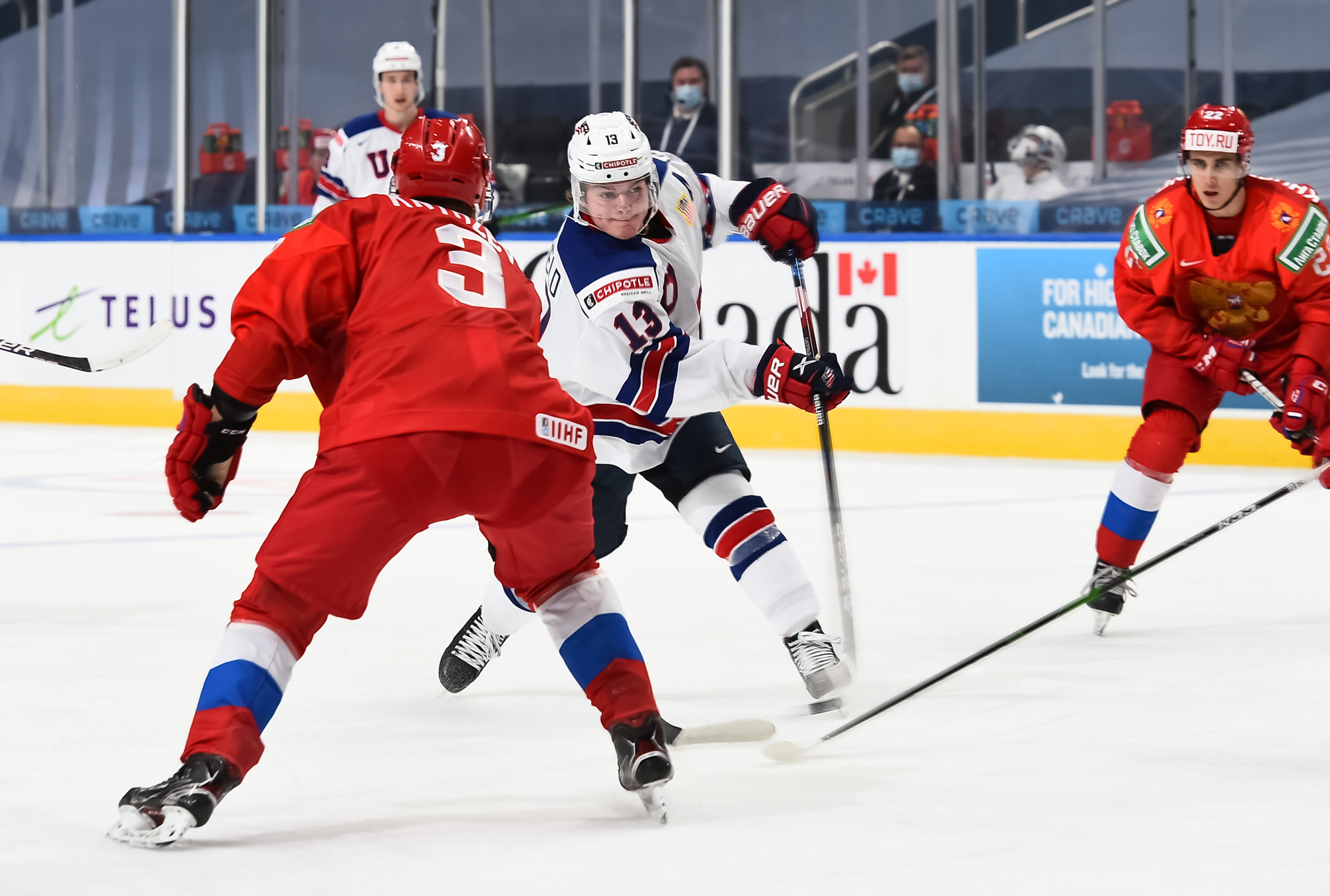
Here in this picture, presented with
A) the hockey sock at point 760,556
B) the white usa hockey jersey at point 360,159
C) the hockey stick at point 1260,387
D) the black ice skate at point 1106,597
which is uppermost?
the white usa hockey jersey at point 360,159

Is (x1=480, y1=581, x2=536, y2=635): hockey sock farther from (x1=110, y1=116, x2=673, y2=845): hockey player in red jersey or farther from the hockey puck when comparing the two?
(x1=110, y1=116, x2=673, y2=845): hockey player in red jersey

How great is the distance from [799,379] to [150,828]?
4.11 feet

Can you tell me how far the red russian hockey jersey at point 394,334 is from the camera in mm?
2135

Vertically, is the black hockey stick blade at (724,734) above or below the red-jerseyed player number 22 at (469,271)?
below

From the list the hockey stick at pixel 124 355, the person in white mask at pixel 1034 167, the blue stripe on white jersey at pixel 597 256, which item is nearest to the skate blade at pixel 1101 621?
the blue stripe on white jersey at pixel 597 256

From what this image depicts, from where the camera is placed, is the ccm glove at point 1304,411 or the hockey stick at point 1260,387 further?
the hockey stick at point 1260,387

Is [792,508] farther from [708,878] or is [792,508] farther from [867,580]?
[708,878]

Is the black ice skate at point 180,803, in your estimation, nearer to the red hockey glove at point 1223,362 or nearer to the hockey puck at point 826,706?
the hockey puck at point 826,706

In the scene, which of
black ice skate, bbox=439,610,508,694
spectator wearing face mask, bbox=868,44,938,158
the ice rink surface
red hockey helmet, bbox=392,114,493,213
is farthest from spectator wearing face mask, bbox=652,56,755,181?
red hockey helmet, bbox=392,114,493,213

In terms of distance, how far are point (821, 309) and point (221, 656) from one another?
5009 mm

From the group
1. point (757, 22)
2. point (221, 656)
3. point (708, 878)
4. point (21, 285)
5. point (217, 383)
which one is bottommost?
point (708, 878)

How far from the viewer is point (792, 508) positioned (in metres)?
5.51

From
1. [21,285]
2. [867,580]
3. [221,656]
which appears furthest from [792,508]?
[21,285]

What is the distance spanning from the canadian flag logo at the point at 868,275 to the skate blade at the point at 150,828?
5.11 meters
